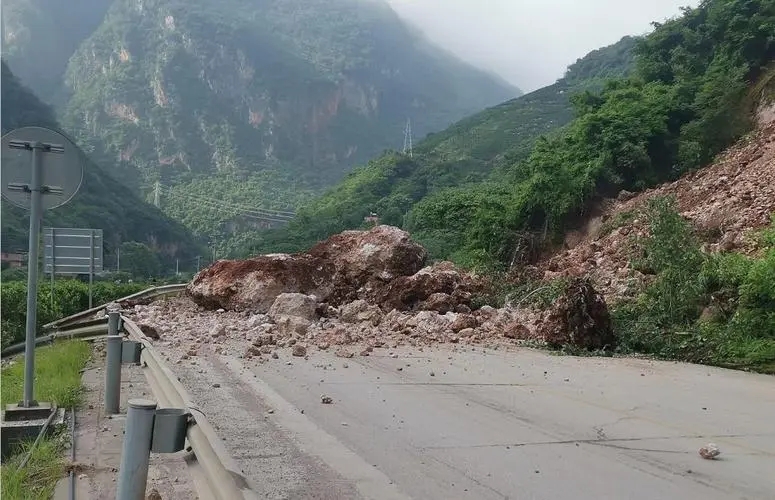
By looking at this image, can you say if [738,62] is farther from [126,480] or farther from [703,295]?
[126,480]

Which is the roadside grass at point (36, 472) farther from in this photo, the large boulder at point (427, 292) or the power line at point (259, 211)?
the power line at point (259, 211)

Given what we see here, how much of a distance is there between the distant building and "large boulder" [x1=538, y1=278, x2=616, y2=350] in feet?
112

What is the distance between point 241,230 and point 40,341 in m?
68.2

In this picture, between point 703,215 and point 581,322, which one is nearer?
point 581,322

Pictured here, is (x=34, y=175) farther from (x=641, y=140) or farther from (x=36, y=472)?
(x=641, y=140)

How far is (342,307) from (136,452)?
1281 cm

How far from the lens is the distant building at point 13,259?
122 feet

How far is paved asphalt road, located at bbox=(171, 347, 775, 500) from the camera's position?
4.39m

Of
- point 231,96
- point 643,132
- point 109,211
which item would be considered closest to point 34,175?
point 643,132

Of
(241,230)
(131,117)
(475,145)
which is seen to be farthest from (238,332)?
(131,117)

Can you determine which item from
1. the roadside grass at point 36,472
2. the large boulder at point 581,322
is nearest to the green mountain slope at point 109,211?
the large boulder at point 581,322

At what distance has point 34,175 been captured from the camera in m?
5.63

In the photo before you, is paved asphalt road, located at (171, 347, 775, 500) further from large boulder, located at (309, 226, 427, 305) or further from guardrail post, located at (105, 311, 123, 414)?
large boulder, located at (309, 226, 427, 305)

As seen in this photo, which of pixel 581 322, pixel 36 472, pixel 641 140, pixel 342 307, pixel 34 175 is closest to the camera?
pixel 36 472
